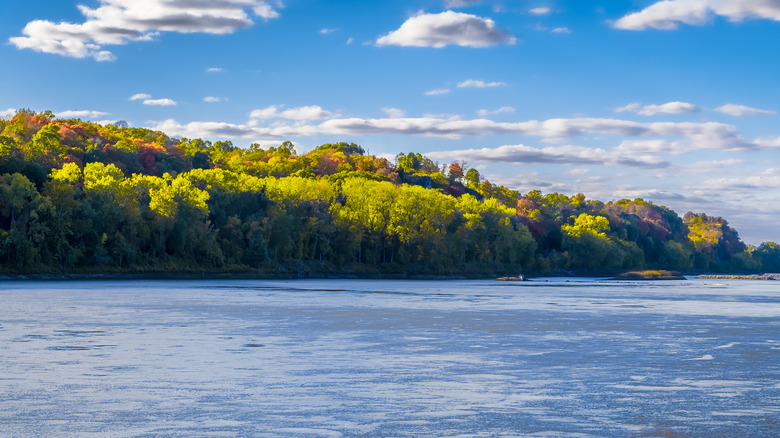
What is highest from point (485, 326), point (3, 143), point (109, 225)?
point (3, 143)

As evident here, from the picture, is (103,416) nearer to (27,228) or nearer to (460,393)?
(460,393)

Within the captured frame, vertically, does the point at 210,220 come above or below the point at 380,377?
above

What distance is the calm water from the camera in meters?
14.0

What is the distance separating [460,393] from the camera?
56.5 feet

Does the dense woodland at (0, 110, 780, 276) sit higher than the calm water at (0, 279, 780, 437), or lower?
higher

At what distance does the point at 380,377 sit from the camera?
19172 millimetres

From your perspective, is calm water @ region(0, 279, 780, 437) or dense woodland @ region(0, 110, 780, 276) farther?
dense woodland @ region(0, 110, 780, 276)

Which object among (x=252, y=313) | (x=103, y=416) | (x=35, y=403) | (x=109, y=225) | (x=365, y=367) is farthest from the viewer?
(x=109, y=225)

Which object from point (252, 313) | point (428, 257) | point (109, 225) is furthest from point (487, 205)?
point (252, 313)

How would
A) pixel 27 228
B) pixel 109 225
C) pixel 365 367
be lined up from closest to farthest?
pixel 365 367 → pixel 27 228 → pixel 109 225

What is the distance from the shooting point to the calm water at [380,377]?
1402 cm

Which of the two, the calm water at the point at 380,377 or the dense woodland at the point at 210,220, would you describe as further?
the dense woodland at the point at 210,220

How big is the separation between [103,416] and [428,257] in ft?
411

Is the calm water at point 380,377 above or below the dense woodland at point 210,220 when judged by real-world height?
below
